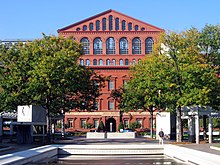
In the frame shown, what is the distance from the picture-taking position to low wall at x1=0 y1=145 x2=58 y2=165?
20291 millimetres

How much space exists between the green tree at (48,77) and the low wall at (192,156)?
528 inches

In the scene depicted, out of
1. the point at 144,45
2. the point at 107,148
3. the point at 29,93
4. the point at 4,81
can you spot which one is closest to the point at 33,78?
the point at 29,93

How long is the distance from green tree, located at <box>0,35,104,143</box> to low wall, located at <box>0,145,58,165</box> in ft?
36.1

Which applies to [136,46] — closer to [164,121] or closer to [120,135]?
[120,135]

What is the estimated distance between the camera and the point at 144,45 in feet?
316

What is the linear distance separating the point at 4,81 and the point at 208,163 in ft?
92.8

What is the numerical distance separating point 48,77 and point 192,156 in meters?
19.2

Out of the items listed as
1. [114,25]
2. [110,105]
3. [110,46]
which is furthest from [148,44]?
[110,105]

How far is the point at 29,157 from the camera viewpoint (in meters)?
23.4

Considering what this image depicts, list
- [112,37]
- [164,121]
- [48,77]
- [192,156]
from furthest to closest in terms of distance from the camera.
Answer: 1. [112,37]
2. [164,121]
3. [48,77]
4. [192,156]

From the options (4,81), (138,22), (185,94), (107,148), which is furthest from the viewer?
(138,22)

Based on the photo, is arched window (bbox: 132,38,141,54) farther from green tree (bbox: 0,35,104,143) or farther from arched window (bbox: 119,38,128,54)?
green tree (bbox: 0,35,104,143)

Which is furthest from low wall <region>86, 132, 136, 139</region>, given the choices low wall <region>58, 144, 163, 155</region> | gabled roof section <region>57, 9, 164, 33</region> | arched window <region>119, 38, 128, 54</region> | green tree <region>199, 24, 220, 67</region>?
gabled roof section <region>57, 9, 164, 33</region>

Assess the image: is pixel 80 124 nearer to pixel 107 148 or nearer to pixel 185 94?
pixel 185 94
